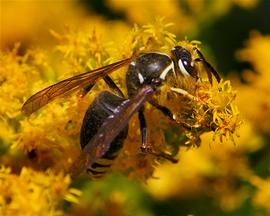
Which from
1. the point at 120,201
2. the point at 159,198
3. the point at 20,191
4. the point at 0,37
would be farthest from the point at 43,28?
the point at 20,191

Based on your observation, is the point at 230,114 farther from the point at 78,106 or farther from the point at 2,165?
the point at 2,165

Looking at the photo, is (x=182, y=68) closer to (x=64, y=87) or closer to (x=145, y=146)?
(x=145, y=146)

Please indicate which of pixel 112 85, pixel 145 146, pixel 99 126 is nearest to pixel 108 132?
pixel 99 126

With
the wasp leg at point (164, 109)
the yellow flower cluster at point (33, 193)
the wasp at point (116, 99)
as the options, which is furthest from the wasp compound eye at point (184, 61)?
the yellow flower cluster at point (33, 193)

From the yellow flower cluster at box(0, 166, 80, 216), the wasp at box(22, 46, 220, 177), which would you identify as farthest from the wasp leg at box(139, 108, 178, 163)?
the yellow flower cluster at box(0, 166, 80, 216)

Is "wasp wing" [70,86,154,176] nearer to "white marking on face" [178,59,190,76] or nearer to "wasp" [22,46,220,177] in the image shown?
"wasp" [22,46,220,177]

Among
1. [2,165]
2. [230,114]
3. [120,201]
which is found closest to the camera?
[230,114]
